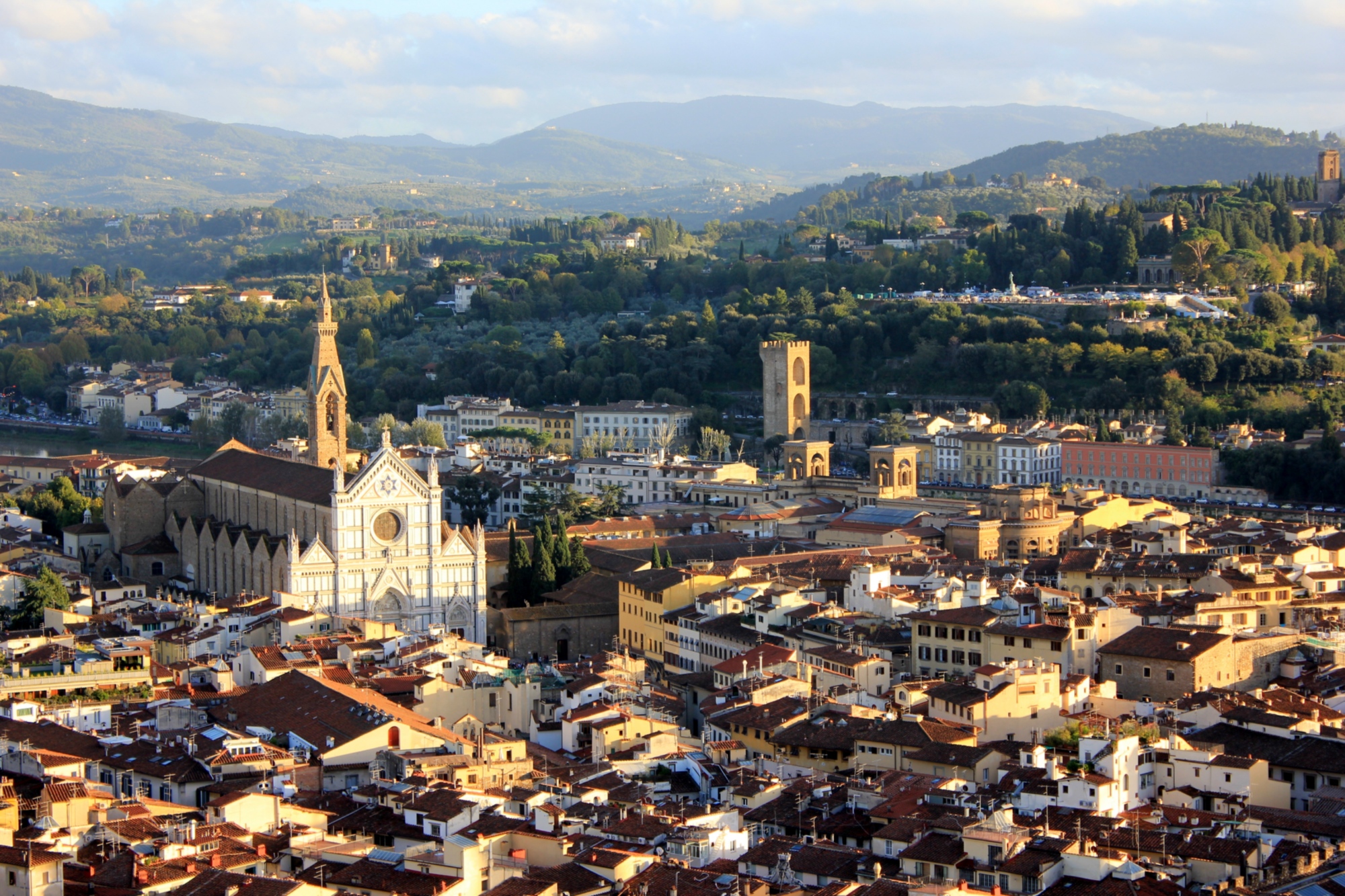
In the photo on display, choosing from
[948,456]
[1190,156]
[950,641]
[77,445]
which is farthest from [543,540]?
[1190,156]

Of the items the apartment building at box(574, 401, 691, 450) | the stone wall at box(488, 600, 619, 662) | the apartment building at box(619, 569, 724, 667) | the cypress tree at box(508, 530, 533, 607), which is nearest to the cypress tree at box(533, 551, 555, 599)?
the cypress tree at box(508, 530, 533, 607)

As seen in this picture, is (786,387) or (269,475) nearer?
(269,475)

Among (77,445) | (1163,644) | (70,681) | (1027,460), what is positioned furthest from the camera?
(77,445)

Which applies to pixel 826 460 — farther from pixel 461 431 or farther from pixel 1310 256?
pixel 1310 256

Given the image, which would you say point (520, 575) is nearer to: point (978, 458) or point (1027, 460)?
point (1027, 460)

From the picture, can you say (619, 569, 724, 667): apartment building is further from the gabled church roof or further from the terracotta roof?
the terracotta roof

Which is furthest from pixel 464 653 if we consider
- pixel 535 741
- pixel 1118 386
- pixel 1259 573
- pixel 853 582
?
pixel 1118 386
